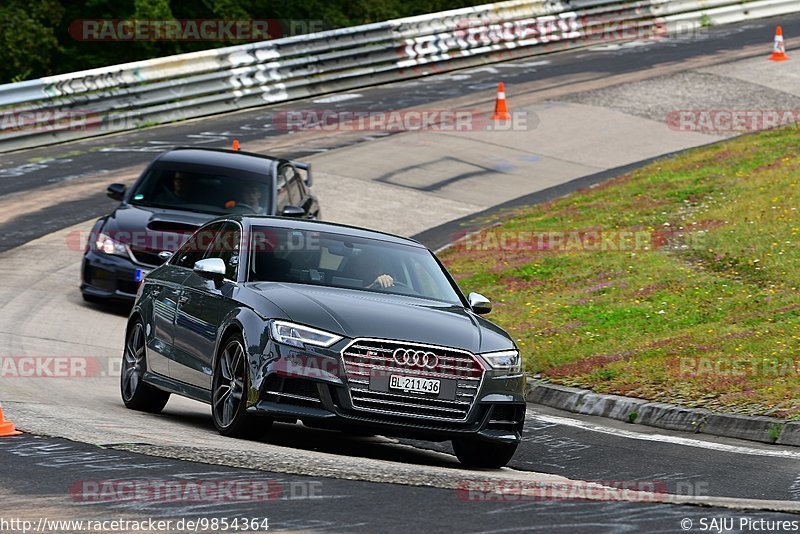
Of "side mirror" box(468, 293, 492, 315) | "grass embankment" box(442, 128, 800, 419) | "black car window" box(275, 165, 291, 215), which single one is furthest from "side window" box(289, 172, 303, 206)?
"side mirror" box(468, 293, 492, 315)

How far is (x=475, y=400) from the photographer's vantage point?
31.9ft

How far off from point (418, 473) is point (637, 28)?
33.2 meters

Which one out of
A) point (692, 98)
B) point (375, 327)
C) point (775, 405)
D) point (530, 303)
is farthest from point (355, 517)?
point (692, 98)

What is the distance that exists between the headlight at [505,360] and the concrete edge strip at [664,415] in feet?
8.05

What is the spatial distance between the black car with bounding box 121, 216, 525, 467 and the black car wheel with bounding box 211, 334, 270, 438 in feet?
0.04

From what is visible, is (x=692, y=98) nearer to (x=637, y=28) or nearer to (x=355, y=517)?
(x=637, y=28)

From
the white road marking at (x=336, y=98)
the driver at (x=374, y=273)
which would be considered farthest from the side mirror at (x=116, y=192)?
the white road marking at (x=336, y=98)

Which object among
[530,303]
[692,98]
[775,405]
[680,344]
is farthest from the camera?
[692,98]

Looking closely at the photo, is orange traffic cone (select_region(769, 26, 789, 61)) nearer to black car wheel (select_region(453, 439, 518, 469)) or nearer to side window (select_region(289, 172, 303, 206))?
side window (select_region(289, 172, 303, 206))

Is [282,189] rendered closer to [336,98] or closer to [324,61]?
[336,98]

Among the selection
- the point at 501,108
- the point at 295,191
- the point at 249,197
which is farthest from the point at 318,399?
the point at 501,108

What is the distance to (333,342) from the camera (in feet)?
30.8

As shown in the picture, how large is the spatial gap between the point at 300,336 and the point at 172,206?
27.4ft

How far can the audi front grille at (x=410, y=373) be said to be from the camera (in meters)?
9.40
